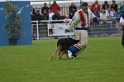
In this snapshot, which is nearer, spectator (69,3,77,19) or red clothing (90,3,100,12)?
red clothing (90,3,100,12)

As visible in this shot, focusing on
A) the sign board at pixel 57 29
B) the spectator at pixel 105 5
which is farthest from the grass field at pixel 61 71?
the spectator at pixel 105 5

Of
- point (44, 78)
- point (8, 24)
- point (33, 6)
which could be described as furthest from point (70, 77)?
point (33, 6)

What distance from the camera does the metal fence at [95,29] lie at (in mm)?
31938

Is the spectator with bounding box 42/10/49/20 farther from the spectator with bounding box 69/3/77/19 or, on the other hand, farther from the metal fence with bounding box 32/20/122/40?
the spectator with bounding box 69/3/77/19

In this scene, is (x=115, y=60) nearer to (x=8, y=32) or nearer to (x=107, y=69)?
(x=107, y=69)

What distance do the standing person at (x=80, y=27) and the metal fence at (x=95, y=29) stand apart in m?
15.4

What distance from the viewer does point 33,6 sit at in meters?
35.3

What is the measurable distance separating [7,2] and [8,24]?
1.08 metres

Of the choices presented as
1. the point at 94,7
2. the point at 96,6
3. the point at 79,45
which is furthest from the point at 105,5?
the point at 79,45

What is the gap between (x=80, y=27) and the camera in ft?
54.2

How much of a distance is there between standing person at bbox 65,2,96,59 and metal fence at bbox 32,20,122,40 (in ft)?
50.5

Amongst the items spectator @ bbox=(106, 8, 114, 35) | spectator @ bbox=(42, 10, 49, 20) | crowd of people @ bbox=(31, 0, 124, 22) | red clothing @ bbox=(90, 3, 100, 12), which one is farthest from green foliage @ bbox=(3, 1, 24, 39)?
spectator @ bbox=(106, 8, 114, 35)

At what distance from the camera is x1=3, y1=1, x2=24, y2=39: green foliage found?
26.2 meters

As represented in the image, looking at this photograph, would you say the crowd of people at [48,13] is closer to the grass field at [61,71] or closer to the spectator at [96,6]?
the spectator at [96,6]
